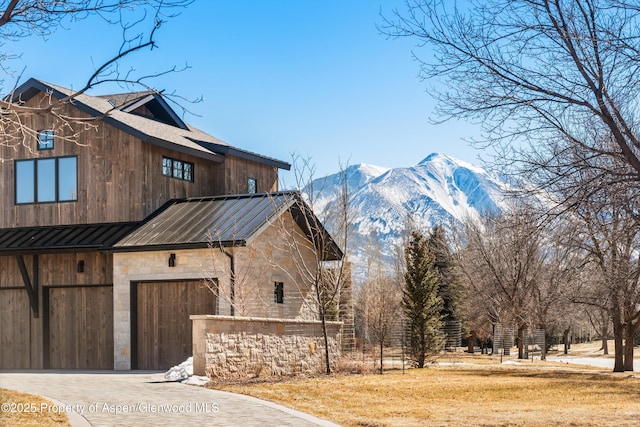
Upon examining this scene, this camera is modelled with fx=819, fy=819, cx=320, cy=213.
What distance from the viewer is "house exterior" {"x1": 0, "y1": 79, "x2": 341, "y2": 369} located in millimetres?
22359

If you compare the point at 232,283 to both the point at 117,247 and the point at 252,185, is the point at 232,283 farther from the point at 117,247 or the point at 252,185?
the point at 252,185

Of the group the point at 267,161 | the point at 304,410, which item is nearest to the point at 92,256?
the point at 267,161

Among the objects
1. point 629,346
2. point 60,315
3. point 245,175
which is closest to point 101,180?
point 60,315

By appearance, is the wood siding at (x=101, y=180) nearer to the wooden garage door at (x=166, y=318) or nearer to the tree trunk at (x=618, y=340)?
the wooden garage door at (x=166, y=318)

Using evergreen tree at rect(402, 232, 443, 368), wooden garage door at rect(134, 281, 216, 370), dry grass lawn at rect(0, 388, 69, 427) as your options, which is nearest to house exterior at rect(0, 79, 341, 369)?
wooden garage door at rect(134, 281, 216, 370)

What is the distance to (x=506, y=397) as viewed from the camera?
1647cm

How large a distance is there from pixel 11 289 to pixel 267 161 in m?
9.85

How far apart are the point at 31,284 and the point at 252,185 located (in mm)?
8492

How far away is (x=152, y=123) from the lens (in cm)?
2734

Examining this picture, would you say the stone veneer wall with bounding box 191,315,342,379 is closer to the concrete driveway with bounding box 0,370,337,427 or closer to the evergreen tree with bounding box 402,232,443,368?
the concrete driveway with bounding box 0,370,337,427

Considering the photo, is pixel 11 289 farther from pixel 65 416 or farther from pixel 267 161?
pixel 65 416

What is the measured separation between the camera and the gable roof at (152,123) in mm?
23906

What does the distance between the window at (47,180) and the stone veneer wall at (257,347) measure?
8.75 meters

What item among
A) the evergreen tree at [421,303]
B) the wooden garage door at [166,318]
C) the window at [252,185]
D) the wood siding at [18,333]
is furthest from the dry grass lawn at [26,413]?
the evergreen tree at [421,303]
